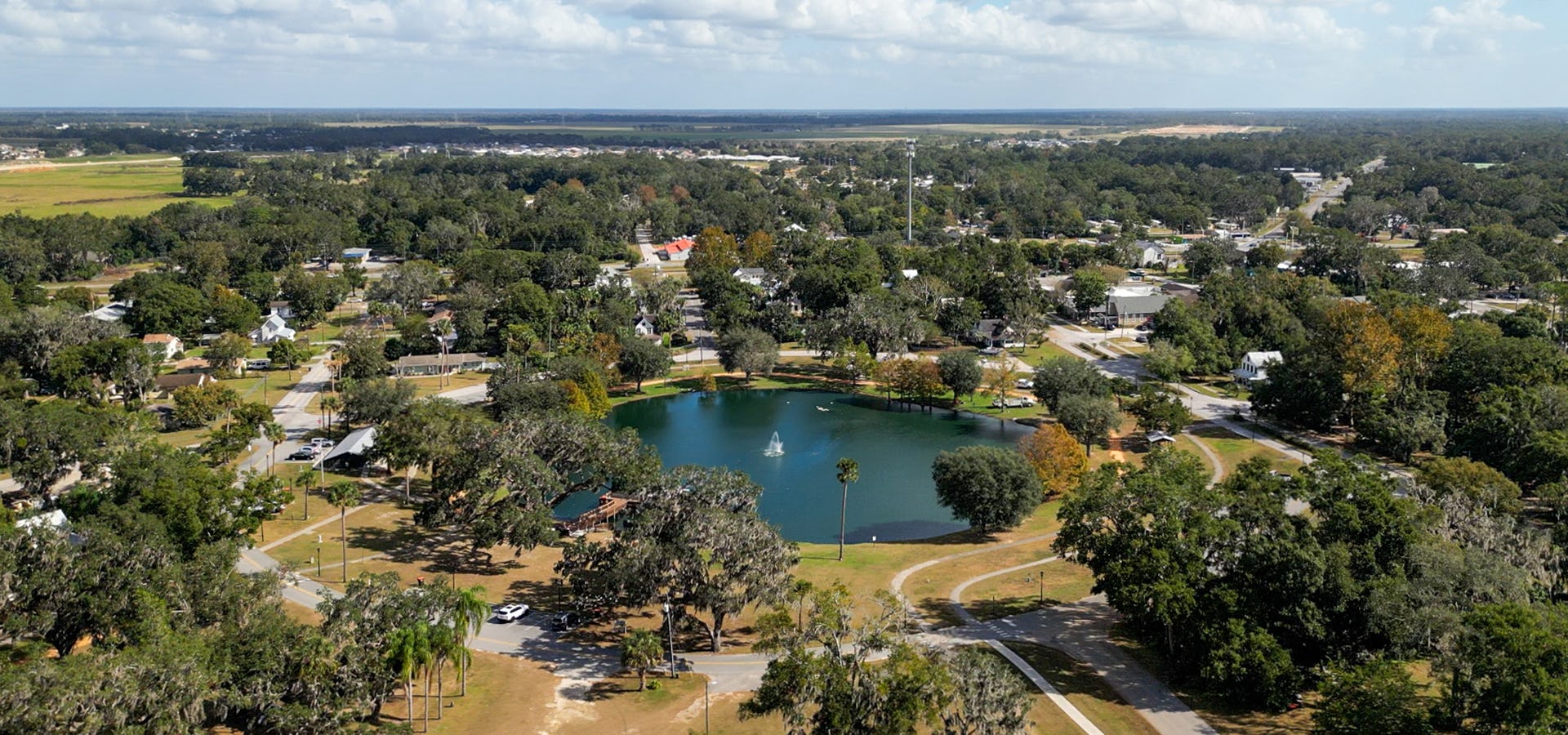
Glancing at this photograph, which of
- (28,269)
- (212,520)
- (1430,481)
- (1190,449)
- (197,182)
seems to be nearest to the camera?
(212,520)

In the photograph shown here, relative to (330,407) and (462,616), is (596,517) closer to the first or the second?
(462,616)

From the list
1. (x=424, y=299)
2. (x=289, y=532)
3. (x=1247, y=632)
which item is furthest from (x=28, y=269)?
(x=1247, y=632)

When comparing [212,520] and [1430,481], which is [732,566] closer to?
[212,520]

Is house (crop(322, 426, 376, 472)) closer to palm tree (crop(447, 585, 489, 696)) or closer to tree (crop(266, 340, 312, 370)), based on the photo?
tree (crop(266, 340, 312, 370))

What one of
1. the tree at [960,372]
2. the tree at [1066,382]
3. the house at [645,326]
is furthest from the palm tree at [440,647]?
the house at [645,326]

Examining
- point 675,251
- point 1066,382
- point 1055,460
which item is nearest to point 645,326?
point 1066,382

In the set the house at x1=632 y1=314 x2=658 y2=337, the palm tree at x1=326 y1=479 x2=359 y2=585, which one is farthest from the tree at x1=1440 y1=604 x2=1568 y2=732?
the house at x1=632 y1=314 x2=658 y2=337
